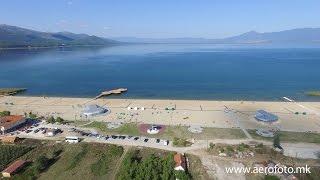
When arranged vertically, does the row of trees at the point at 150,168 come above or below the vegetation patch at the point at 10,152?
above

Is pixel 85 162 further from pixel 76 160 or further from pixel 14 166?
pixel 14 166

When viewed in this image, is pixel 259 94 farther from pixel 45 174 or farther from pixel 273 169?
pixel 45 174

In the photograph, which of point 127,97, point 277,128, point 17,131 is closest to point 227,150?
point 277,128

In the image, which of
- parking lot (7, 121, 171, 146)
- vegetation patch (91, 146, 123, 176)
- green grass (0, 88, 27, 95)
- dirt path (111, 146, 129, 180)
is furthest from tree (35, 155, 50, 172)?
green grass (0, 88, 27, 95)

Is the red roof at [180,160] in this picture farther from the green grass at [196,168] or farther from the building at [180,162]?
the green grass at [196,168]

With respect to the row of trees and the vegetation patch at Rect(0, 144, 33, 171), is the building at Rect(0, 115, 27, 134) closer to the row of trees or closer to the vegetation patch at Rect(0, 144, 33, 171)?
the vegetation patch at Rect(0, 144, 33, 171)

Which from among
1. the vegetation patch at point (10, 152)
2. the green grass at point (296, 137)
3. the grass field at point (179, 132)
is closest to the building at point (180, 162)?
the grass field at point (179, 132)
